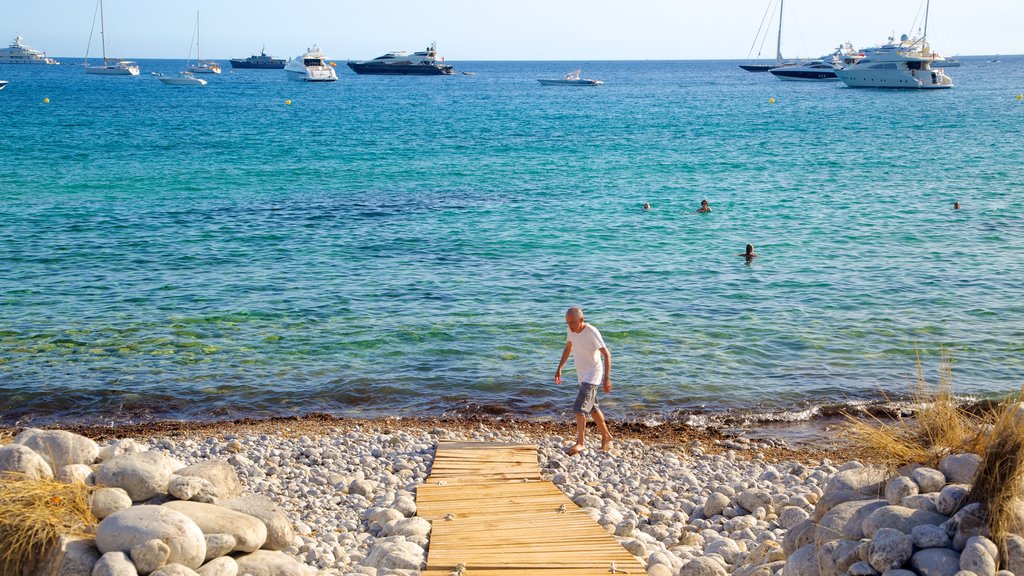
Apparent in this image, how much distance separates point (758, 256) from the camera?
22.9m

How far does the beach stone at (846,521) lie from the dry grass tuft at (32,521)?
538cm

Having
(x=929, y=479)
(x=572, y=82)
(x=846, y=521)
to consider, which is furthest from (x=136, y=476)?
(x=572, y=82)

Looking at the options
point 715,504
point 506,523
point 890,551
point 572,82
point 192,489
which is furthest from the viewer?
point 572,82

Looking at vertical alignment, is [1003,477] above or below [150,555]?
above

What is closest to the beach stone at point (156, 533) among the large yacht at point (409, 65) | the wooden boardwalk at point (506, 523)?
the wooden boardwalk at point (506, 523)

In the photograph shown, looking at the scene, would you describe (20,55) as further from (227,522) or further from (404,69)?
(227,522)

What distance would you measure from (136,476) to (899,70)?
96947 mm

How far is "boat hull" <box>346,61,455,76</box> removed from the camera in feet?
469

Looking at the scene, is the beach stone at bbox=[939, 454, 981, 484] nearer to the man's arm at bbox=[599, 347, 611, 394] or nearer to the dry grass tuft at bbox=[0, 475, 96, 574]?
the man's arm at bbox=[599, 347, 611, 394]

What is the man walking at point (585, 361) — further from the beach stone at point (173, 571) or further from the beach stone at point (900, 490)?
the beach stone at point (173, 571)

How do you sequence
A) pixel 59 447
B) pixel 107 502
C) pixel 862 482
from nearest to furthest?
1. pixel 107 502
2. pixel 862 482
3. pixel 59 447

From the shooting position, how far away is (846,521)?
6.56 m

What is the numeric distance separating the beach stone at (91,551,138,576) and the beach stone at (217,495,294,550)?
1.15 meters

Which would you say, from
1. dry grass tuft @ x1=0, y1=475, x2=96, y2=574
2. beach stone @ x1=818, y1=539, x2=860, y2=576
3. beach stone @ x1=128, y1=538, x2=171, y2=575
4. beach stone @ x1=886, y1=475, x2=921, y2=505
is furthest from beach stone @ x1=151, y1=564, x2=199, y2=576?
beach stone @ x1=886, y1=475, x2=921, y2=505
